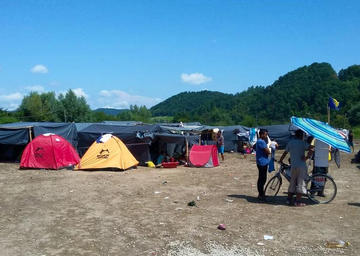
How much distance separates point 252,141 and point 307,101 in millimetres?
58028

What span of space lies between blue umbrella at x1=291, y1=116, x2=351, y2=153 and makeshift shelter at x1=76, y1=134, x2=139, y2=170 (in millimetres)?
8498

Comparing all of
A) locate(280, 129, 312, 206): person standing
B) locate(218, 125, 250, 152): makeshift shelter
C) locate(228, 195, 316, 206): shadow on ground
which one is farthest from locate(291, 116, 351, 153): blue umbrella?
locate(218, 125, 250, 152): makeshift shelter

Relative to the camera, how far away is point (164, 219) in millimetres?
7934

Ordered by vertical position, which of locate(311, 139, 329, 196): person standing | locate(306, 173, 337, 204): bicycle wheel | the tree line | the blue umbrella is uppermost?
the tree line

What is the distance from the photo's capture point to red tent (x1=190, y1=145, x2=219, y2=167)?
57.0ft

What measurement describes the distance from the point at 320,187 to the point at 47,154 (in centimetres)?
1159

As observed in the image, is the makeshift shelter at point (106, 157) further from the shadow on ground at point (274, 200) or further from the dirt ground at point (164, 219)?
the shadow on ground at point (274, 200)

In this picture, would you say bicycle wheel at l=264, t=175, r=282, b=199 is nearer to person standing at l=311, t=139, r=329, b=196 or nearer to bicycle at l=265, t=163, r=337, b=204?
bicycle at l=265, t=163, r=337, b=204

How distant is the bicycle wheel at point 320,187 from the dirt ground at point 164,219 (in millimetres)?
260

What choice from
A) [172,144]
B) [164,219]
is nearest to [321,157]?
[164,219]

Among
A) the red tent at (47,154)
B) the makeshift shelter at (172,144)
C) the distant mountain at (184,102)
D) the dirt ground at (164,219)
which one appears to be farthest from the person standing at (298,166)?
the distant mountain at (184,102)

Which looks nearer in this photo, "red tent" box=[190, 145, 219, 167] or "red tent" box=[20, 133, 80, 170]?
"red tent" box=[20, 133, 80, 170]

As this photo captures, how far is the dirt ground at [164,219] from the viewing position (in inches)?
245

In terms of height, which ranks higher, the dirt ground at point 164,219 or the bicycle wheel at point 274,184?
the bicycle wheel at point 274,184
